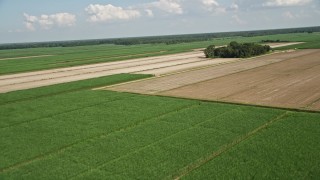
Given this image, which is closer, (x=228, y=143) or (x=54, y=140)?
(x=228, y=143)

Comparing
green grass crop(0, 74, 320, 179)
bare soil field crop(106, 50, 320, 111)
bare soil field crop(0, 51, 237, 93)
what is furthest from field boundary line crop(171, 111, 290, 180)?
bare soil field crop(0, 51, 237, 93)

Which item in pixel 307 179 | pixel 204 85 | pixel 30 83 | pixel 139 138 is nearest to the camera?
pixel 307 179

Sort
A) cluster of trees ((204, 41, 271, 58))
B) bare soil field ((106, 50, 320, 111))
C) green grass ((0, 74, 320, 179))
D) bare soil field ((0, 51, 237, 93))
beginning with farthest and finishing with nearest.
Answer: cluster of trees ((204, 41, 271, 58))
bare soil field ((0, 51, 237, 93))
bare soil field ((106, 50, 320, 111))
green grass ((0, 74, 320, 179))

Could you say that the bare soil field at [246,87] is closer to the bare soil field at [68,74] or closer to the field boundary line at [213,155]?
the field boundary line at [213,155]

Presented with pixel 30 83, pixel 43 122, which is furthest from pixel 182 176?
pixel 30 83

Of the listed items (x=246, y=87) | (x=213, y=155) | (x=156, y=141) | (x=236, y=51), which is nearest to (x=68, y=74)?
(x=246, y=87)

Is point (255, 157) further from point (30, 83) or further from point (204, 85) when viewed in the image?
point (30, 83)

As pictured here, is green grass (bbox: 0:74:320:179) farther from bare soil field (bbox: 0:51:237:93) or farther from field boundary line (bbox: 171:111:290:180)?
bare soil field (bbox: 0:51:237:93)
